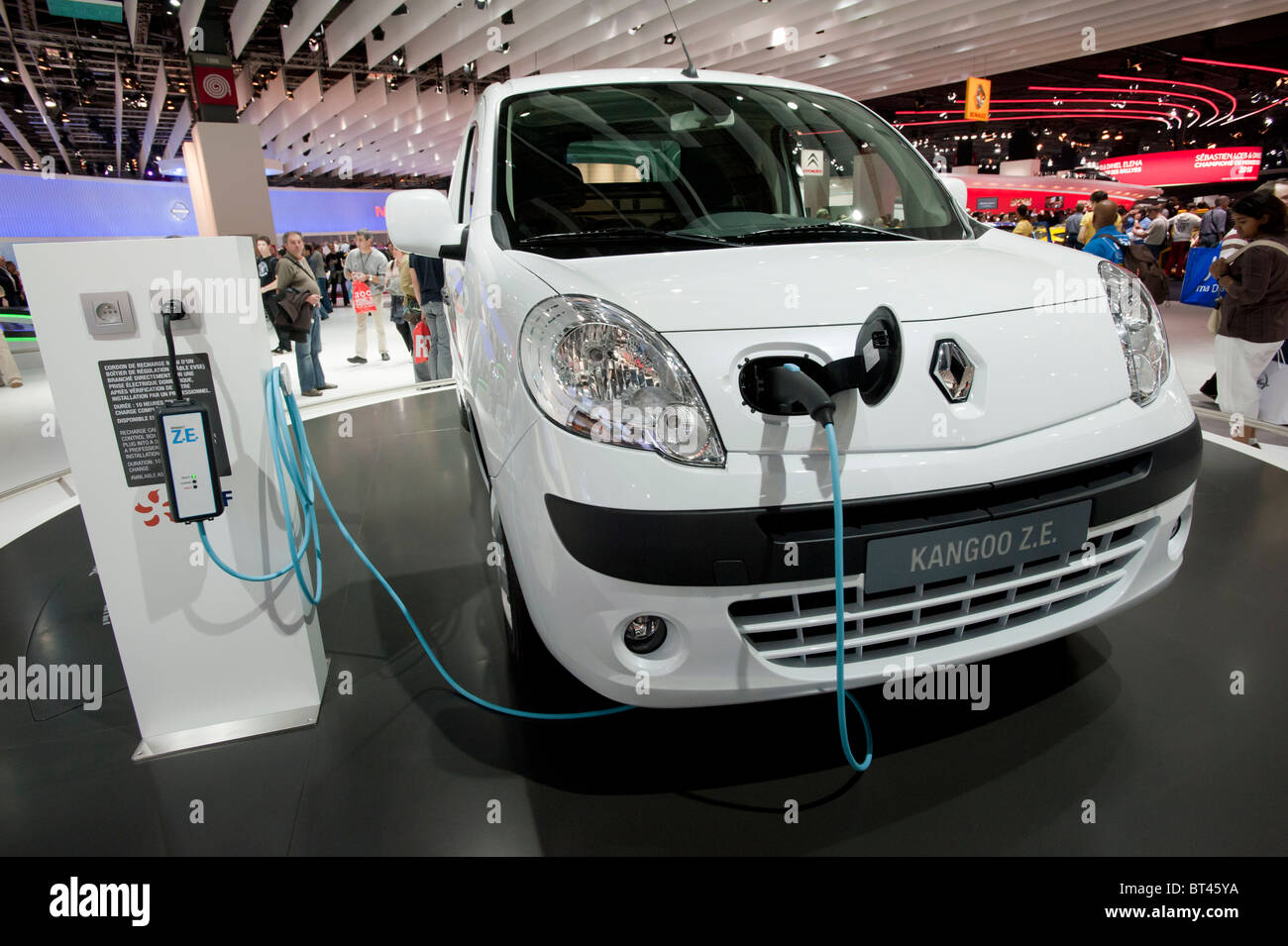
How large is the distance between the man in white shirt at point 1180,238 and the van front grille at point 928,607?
437 inches

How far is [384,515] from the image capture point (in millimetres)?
2877

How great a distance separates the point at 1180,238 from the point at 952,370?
12.5m

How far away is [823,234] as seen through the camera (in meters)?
1.70

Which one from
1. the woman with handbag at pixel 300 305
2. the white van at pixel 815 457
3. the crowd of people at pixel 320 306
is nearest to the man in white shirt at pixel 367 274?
the crowd of people at pixel 320 306

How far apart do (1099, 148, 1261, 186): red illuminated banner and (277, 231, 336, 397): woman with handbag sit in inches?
1172

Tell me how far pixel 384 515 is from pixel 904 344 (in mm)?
2284

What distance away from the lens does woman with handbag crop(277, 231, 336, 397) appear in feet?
17.7

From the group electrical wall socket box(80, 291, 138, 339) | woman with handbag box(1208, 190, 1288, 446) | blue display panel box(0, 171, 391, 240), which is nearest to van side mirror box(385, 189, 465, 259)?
electrical wall socket box(80, 291, 138, 339)

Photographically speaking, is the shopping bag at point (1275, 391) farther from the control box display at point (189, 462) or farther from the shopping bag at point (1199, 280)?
the shopping bag at point (1199, 280)

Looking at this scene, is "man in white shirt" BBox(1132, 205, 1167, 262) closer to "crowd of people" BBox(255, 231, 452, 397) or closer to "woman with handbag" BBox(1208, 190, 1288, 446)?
"woman with handbag" BBox(1208, 190, 1288, 446)

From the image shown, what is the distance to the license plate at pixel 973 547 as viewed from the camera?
1140 mm

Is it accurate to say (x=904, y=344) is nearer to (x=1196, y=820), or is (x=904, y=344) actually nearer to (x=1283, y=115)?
(x=1196, y=820)

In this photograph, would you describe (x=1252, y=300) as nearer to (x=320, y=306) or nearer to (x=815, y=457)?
(x=815, y=457)
